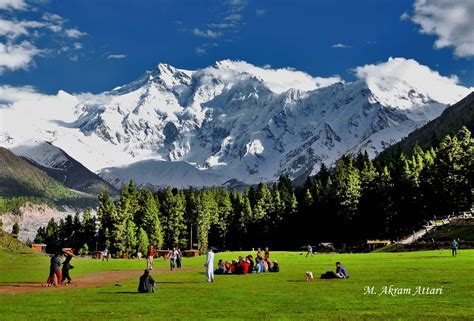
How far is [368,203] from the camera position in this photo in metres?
127

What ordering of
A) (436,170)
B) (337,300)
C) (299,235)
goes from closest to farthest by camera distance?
1. (337,300)
2. (436,170)
3. (299,235)

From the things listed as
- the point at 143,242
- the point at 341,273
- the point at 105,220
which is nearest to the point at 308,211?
the point at 143,242

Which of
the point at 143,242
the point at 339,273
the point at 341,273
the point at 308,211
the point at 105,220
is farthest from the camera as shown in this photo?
the point at 105,220

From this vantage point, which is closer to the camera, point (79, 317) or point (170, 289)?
point (79, 317)

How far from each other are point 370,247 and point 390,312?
295 feet

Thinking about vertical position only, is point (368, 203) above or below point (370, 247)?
above

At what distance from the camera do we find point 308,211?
14688cm

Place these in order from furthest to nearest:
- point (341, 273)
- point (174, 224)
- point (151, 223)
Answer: point (174, 224) < point (151, 223) < point (341, 273)

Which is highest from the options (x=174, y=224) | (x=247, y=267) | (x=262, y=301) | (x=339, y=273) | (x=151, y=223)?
(x=151, y=223)

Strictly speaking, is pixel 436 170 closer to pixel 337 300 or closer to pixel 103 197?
pixel 103 197

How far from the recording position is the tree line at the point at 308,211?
121250 millimetres

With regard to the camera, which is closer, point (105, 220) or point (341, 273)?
point (341, 273)

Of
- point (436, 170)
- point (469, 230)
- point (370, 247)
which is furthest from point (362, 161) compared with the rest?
point (469, 230)

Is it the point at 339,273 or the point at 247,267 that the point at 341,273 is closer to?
the point at 339,273
